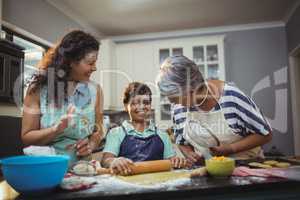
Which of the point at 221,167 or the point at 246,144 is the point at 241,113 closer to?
the point at 246,144

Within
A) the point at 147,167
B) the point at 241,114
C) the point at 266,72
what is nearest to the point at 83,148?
the point at 147,167

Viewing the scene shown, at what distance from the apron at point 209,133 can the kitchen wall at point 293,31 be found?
1.71 meters

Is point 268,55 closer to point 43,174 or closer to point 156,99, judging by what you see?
point 156,99

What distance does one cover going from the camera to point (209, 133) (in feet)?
4.29

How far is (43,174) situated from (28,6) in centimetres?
173

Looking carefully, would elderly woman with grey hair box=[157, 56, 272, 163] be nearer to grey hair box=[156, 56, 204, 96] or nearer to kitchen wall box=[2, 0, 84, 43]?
grey hair box=[156, 56, 204, 96]

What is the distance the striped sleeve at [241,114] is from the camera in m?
1.17

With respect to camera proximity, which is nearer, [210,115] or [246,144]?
[246,144]

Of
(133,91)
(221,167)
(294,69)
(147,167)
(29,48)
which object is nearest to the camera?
(221,167)

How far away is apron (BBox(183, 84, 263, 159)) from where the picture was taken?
125 centimetres

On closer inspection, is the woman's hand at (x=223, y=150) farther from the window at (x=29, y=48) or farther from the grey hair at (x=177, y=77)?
the window at (x=29, y=48)

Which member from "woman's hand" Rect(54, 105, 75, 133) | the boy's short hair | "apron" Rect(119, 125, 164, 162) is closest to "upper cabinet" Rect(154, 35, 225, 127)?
the boy's short hair

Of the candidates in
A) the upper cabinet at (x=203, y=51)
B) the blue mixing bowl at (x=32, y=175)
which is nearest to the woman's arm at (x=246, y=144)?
the blue mixing bowl at (x=32, y=175)

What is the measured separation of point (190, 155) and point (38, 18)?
1.64 m
